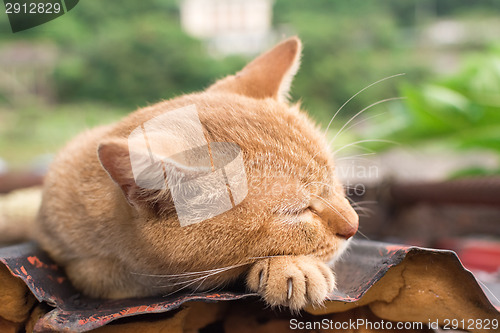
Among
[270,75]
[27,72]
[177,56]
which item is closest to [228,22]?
[177,56]

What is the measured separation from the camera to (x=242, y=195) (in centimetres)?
69

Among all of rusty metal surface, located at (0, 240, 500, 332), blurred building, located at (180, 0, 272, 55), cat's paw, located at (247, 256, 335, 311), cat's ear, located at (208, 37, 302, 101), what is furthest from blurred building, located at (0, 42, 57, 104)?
cat's paw, located at (247, 256, 335, 311)

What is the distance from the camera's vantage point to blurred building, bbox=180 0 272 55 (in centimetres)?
392

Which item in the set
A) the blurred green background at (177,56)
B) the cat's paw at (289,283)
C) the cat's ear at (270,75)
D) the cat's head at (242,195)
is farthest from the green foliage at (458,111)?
the cat's paw at (289,283)

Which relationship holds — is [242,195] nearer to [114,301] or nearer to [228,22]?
[114,301]

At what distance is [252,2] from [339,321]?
3941 mm

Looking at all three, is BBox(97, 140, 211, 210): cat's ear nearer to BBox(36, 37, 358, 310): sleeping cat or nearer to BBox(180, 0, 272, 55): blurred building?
BBox(36, 37, 358, 310): sleeping cat

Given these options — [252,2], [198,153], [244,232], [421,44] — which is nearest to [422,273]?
[244,232]

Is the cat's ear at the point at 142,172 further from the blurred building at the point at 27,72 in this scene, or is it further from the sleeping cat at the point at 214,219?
the blurred building at the point at 27,72

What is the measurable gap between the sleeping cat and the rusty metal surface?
4 cm

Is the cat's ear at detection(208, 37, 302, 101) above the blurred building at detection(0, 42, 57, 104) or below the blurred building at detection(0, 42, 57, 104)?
above

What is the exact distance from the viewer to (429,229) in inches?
71.0

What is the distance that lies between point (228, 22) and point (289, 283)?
378 centimetres

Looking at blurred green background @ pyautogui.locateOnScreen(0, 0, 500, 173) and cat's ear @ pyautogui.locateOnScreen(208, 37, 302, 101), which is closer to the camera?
cat's ear @ pyautogui.locateOnScreen(208, 37, 302, 101)
